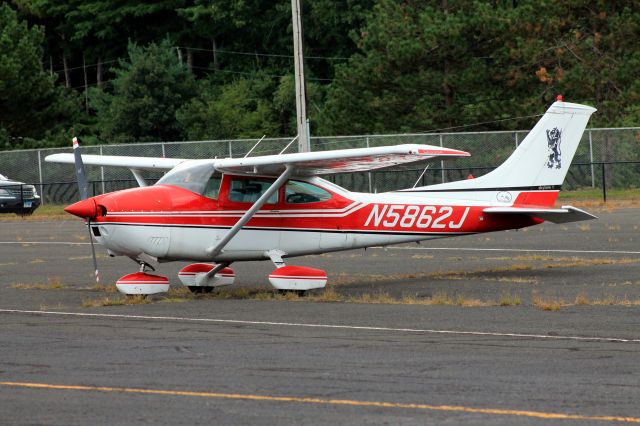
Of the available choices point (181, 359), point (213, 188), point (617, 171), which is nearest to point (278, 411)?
point (181, 359)

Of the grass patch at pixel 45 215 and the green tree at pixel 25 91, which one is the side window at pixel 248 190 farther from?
the green tree at pixel 25 91

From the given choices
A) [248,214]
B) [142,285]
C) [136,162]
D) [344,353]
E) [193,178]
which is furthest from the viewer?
[136,162]

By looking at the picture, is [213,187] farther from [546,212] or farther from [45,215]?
[45,215]

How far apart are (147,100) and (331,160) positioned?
43334 mm

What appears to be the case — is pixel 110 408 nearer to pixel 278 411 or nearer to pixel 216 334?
pixel 278 411

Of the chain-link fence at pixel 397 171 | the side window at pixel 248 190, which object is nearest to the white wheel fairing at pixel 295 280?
the side window at pixel 248 190

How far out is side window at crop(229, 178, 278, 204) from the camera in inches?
662

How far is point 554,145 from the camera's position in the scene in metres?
18.9

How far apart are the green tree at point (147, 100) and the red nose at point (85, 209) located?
1692 inches

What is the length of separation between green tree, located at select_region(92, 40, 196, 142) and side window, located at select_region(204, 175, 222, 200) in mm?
41996

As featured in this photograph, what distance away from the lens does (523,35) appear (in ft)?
161

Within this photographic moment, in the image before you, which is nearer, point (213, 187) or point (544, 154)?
point (213, 187)

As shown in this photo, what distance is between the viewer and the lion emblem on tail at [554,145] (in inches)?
744

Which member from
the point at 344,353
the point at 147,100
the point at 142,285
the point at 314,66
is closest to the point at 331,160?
the point at 142,285
